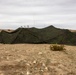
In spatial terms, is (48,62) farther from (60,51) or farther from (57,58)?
(60,51)

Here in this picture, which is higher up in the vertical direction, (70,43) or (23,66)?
(23,66)

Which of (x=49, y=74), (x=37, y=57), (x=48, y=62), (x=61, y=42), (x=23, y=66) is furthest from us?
(x=61, y=42)

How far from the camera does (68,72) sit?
7.00m

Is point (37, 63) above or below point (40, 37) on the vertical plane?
above

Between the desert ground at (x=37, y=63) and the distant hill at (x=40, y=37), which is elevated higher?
the desert ground at (x=37, y=63)

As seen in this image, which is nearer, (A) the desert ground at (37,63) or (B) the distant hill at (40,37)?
(A) the desert ground at (37,63)

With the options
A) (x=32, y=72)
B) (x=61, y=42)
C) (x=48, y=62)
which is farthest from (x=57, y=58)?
(x=61, y=42)

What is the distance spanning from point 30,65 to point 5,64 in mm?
781

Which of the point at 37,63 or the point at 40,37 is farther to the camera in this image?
the point at 40,37

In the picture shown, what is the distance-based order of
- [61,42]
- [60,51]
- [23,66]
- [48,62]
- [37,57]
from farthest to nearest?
[61,42] → [60,51] → [37,57] → [48,62] → [23,66]

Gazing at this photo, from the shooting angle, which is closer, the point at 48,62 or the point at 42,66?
the point at 42,66

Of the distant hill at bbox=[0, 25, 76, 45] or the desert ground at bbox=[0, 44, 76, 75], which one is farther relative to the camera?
the distant hill at bbox=[0, 25, 76, 45]

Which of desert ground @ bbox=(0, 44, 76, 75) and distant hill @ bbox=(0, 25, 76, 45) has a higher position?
desert ground @ bbox=(0, 44, 76, 75)

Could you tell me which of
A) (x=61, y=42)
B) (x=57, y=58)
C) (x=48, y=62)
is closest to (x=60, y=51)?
(x=57, y=58)
